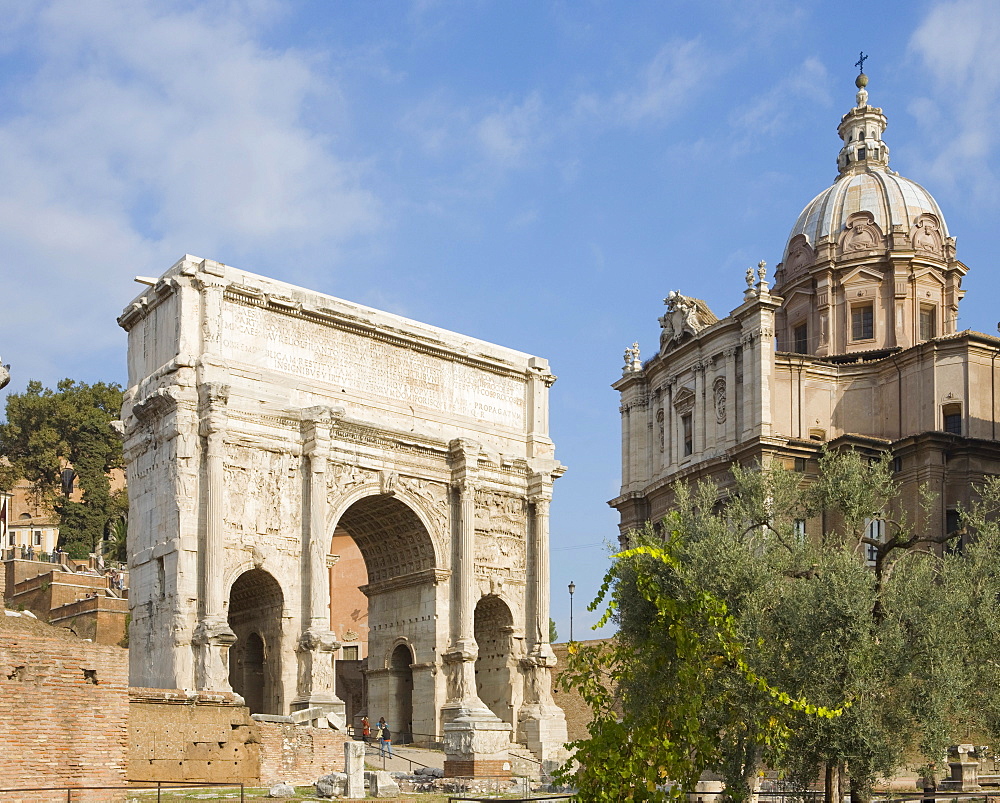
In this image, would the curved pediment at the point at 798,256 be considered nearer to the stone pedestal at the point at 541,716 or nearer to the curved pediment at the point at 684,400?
the curved pediment at the point at 684,400

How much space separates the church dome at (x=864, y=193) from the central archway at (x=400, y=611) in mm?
25214

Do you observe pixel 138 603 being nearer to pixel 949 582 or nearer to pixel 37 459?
pixel 949 582

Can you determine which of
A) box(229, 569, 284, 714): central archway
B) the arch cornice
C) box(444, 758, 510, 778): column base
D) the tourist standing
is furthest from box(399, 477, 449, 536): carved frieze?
box(444, 758, 510, 778): column base

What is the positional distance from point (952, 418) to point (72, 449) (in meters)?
45.6

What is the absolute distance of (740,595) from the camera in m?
22.1

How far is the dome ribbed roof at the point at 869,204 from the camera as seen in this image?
55.2m

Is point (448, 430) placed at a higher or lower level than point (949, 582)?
higher

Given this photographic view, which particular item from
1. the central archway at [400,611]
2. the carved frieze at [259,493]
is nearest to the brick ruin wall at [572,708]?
the central archway at [400,611]

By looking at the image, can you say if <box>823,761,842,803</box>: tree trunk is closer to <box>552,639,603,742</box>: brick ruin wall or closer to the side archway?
the side archway

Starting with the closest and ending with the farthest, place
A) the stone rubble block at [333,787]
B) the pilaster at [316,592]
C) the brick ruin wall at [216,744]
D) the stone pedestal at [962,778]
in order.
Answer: the stone rubble block at [333,787] < the brick ruin wall at [216,744] < the stone pedestal at [962,778] < the pilaster at [316,592]

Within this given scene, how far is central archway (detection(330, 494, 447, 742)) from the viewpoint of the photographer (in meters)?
37.8

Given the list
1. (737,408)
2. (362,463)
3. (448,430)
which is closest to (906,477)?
(737,408)

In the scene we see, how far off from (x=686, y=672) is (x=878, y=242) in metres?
41.1

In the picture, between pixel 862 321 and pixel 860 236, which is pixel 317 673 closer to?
pixel 862 321
